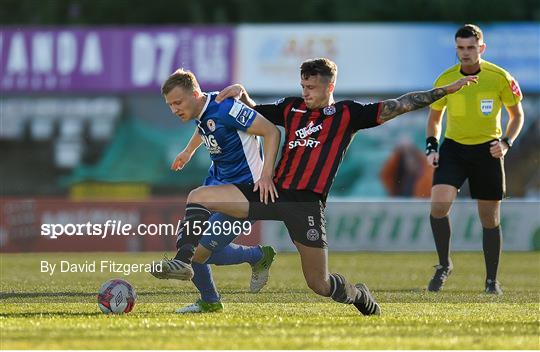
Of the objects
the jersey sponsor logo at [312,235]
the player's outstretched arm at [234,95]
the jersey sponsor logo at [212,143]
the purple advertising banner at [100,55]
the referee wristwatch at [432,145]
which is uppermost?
the player's outstretched arm at [234,95]

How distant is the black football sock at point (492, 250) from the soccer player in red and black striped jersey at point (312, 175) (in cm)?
254

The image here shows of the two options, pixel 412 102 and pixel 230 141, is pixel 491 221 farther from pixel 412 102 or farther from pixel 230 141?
pixel 230 141

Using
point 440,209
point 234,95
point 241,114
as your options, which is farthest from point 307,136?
point 440,209

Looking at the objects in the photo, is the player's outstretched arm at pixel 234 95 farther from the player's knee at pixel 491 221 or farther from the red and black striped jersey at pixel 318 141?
the player's knee at pixel 491 221

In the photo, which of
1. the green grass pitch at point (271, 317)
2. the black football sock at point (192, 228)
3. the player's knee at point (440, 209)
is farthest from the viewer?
the player's knee at point (440, 209)

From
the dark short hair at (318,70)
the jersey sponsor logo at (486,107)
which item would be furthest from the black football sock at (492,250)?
the dark short hair at (318,70)

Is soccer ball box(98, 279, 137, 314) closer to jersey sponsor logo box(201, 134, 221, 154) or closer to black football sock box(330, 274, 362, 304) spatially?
jersey sponsor logo box(201, 134, 221, 154)

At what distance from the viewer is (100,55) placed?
26.8 meters

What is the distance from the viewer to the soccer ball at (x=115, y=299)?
8.37 m

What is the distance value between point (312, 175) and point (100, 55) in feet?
62.1

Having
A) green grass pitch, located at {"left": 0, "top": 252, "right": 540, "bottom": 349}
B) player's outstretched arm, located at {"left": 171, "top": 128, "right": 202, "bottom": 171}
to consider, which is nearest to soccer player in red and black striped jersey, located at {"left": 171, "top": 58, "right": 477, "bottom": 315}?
green grass pitch, located at {"left": 0, "top": 252, "right": 540, "bottom": 349}

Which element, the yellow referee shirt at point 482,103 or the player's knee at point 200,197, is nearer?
the player's knee at point 200,197

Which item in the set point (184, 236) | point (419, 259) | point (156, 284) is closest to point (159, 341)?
point (184, 236)

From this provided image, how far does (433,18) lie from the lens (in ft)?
94.2
